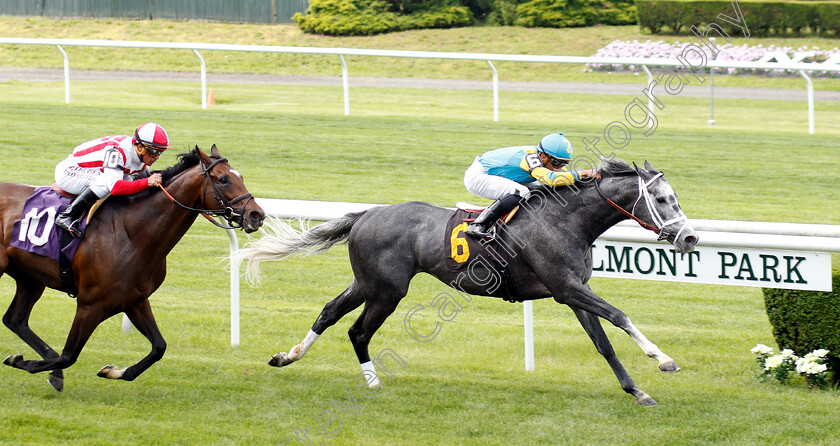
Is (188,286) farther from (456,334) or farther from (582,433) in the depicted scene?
(582,433)

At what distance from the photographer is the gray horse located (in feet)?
16.0

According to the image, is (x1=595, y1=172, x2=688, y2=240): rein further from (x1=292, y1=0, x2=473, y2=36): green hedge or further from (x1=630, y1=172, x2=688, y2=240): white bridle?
(x1=292, y1=0, x2=473, y2=36): green hedge

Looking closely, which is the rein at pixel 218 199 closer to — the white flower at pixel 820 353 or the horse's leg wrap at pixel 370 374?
the horse's leg wrap at pixel 370 374

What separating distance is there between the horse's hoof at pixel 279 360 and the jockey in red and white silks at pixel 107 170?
4.00 feet

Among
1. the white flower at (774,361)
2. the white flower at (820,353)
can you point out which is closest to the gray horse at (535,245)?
the white flower at (774,361)

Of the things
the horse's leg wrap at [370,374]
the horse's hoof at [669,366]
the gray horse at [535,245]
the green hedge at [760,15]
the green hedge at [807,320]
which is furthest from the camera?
the green hedge at [760,15]

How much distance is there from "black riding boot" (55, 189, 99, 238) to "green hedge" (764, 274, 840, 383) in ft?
12.3

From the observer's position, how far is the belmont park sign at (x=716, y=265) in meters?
4.97

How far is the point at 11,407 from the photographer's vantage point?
5.02 meters

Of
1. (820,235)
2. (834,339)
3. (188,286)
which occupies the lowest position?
(188,286)

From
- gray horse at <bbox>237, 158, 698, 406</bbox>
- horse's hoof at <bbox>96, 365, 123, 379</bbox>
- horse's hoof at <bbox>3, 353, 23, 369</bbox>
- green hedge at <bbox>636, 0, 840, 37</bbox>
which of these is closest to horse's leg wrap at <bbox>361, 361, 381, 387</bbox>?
gray horse at <bbox>237, 158, 698, 406</bbox>

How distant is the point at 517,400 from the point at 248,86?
1402cm

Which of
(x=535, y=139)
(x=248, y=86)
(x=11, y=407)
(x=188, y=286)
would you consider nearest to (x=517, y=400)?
(x=11, y=407)

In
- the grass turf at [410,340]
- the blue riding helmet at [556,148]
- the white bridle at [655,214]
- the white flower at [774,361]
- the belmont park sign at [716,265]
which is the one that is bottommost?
the grass turf at [410,340]
